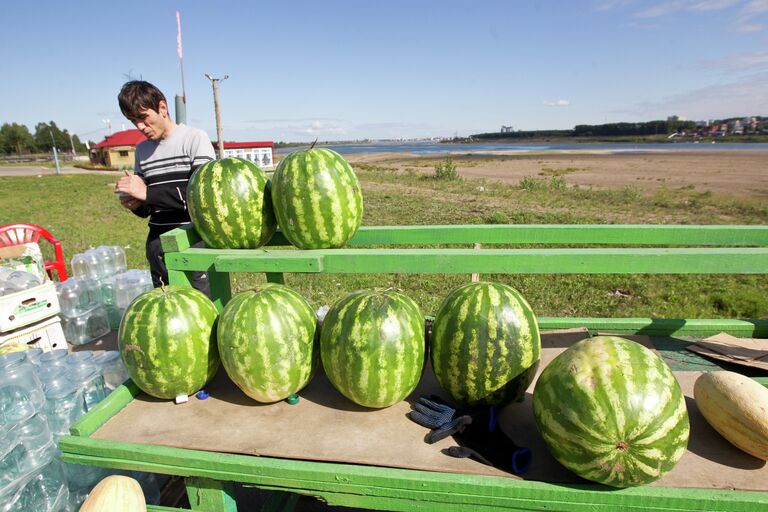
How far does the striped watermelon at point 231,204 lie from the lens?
2479 mm

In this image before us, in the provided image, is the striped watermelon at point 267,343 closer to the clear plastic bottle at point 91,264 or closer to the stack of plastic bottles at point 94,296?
the stack of plastic bottles at point 94,296

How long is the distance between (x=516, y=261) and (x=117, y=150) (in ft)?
222

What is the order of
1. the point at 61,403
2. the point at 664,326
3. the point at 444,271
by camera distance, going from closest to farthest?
the point at 444,271
the point at 664,326
the point at 61,403

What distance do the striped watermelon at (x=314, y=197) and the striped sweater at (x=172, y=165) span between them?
1.63m

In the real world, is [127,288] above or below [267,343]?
below

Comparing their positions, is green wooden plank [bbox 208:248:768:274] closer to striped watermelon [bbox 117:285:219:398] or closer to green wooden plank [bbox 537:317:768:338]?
striped watermelon [bbox 117:285:219:398]

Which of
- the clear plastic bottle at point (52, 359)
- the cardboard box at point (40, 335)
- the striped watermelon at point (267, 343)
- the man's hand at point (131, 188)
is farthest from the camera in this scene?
the cardboard box at point (40, 335)

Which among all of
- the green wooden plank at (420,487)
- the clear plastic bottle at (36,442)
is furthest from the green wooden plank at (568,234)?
the clear plastic bottle at (36,442)

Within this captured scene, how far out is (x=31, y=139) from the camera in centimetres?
9488

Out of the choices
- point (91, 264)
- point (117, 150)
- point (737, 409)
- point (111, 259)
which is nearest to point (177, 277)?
point (737, 409)

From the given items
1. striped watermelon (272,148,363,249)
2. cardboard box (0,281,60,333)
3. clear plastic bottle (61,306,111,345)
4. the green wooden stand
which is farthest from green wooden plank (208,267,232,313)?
clear plastic bottle (61,306,111,345)

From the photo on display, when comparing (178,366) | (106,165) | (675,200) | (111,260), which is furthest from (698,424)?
(106,165)

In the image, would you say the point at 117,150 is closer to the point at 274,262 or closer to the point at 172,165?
the point at 172,165

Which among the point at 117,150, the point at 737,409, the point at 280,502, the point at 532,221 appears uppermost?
the point at 117,150
